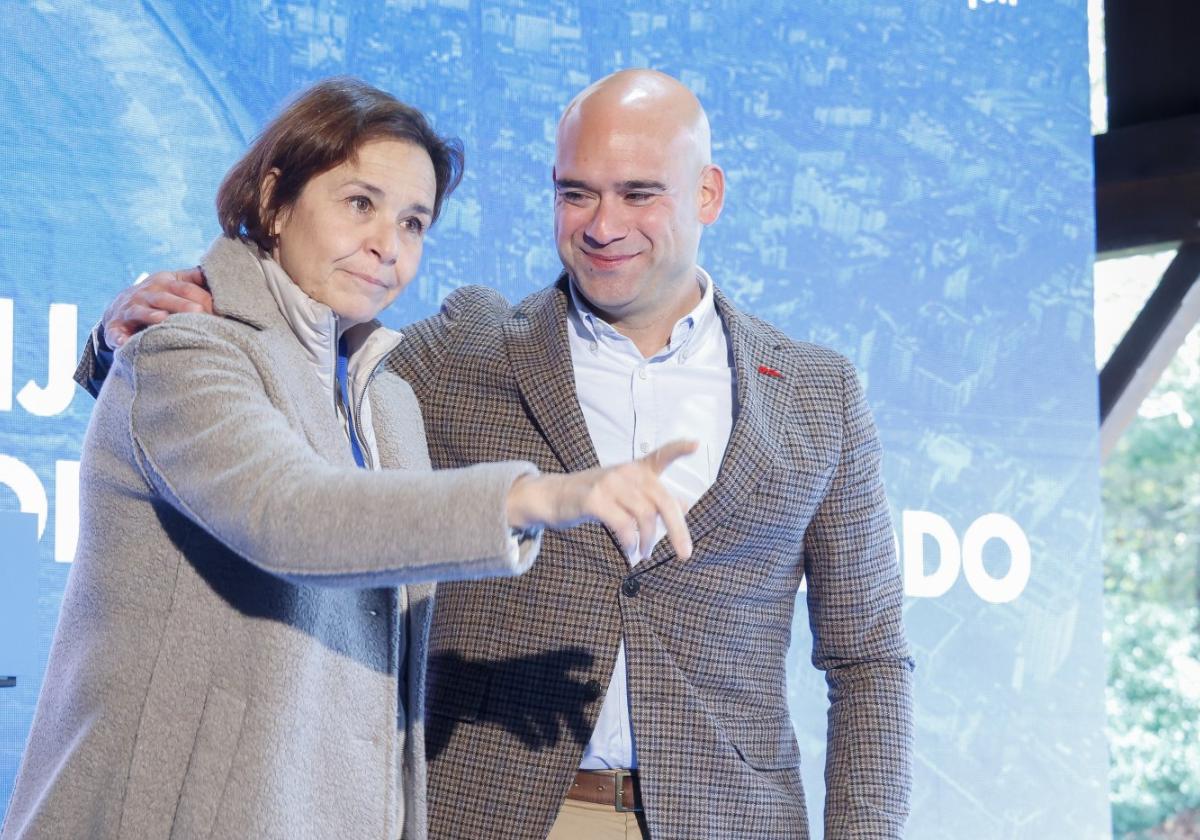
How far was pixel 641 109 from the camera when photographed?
7.02 feet

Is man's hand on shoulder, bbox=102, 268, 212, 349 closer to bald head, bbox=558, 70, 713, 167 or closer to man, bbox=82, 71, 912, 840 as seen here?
man, bbox=82, 71, 912, 840

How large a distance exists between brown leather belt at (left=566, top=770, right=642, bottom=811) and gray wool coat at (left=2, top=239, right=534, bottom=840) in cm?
53

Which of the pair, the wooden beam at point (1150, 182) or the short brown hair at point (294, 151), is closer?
the short brown hair at point (294, 151)

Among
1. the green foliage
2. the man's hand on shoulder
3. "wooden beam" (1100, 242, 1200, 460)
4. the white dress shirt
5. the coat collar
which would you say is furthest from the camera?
the green foliage

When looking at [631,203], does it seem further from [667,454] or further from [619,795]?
[667,454]

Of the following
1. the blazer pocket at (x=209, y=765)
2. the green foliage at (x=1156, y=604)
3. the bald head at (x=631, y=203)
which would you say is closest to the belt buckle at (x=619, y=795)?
the bald head at (x=631, y=203)

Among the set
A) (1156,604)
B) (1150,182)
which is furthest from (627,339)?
(1156,604)

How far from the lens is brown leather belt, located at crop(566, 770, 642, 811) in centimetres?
189

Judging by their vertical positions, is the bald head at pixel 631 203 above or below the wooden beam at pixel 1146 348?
below

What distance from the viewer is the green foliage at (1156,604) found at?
462 inches

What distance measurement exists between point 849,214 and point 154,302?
206cm

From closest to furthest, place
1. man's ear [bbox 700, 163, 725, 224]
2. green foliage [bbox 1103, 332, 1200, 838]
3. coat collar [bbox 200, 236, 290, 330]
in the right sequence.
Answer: coat collar [bbox 200, 236, 290, 330] → man's ear [bbox 700, 163, 725, 224] → green foliage [bbox 1103, 332, 1200, 838]

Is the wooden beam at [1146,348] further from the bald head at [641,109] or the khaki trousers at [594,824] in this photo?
the khaki trousers at [594,824]

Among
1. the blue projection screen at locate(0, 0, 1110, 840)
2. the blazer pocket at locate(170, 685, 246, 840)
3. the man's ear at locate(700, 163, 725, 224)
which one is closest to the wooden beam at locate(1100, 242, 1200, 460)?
the blue projection screen at locate(0, 0, 1110, 840)
